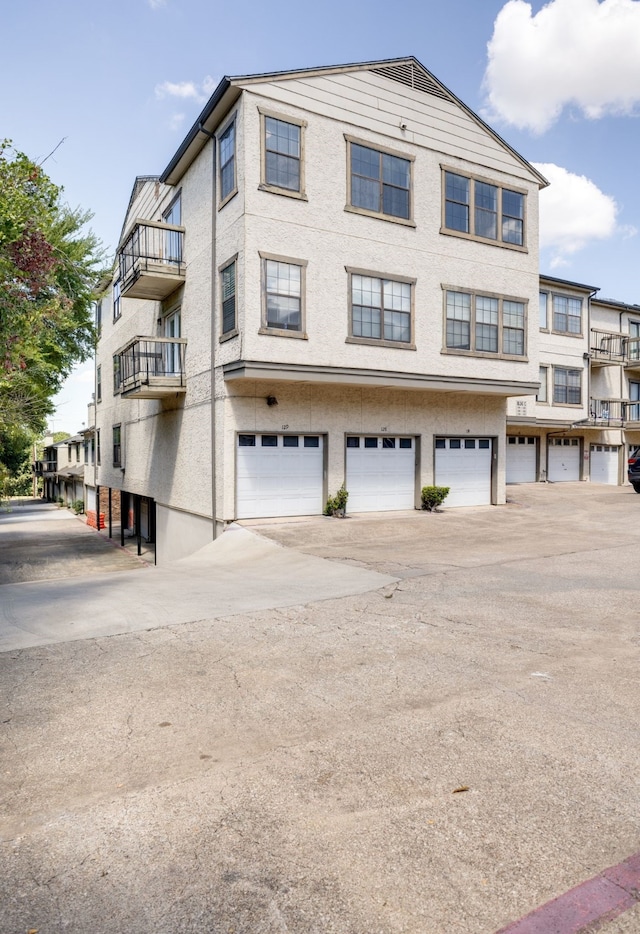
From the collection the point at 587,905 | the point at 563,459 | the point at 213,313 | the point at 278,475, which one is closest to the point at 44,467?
the point at 563,459

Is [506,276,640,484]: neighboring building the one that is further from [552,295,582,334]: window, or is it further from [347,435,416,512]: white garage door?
[347,435,416,512]: white garage door

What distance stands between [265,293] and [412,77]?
354 inches

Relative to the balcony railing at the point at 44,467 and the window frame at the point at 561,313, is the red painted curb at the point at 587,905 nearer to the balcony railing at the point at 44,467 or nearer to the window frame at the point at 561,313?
the window frame at the point at 561,313

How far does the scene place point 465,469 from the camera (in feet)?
65.5

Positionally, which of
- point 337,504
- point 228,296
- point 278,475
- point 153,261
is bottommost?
point 337,504

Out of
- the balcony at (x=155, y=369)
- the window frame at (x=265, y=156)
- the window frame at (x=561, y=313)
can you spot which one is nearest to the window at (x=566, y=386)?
the window frame at (x=561, y=313)

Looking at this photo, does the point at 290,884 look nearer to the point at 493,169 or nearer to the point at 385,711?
the point at 385,711

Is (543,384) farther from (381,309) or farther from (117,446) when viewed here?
(117,446)

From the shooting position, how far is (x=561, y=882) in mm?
2840

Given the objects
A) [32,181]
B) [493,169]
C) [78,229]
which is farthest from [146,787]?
[78,229]

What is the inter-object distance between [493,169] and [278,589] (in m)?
16.8

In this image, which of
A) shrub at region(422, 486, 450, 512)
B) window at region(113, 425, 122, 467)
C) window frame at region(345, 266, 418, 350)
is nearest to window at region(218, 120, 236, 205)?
window frame at region(345, 266, 418, 350)

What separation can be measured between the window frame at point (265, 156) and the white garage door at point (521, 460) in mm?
17321

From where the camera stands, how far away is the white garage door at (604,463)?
32.5 m
